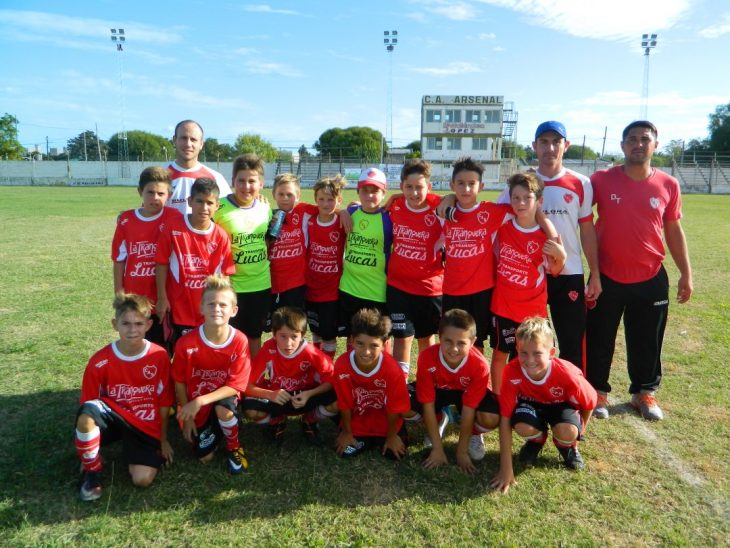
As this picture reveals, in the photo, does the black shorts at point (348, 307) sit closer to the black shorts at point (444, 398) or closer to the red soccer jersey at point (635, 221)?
the black shorts at point (444, 398)

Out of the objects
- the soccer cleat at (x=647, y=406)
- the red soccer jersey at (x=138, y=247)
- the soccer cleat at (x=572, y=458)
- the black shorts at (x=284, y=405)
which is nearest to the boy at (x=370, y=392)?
the black shorts at (x=284, y=405)

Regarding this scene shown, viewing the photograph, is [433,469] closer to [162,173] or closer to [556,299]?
[556,299]

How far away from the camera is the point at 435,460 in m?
3.39

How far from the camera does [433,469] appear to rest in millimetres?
3348

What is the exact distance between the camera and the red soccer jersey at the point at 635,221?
13.5 feet

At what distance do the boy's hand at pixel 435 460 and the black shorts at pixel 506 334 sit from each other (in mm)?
1001

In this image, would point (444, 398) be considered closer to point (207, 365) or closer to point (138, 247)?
point (207, 365)

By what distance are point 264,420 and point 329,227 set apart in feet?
A: 5.53

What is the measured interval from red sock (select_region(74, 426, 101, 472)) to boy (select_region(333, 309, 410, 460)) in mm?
1508

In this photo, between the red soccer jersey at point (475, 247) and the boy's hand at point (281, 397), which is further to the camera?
the red soccer jersey at point (475, 247)

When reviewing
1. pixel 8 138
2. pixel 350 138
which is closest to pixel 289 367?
pixel 8 138

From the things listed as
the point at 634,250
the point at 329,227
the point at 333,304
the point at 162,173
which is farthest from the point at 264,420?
the point at 634,250

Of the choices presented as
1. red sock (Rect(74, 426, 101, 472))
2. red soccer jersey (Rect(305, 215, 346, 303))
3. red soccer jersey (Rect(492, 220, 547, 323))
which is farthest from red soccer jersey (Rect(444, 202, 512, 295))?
red sock (Rect(74, 426, 101, 472))

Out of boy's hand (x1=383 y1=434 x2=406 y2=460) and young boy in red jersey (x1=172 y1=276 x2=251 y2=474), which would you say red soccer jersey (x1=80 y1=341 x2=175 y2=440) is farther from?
boy's hand (x1=383 y1=434 x2=406 y2=460)
